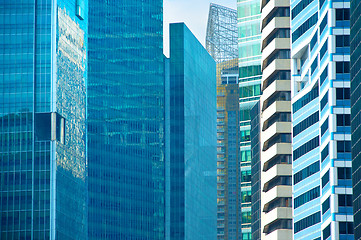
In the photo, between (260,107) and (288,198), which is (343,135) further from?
(260,107)

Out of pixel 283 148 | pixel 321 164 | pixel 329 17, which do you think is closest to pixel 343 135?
pixel 321 164

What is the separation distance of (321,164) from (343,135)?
23.1 feet

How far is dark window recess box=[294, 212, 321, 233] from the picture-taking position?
154m

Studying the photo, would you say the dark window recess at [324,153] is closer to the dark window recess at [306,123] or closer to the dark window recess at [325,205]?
the dark window recess at [325,205]

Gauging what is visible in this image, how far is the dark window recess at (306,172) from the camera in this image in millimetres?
154812

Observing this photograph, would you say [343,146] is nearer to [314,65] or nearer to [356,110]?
[356,110]

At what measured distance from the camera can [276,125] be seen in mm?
178500

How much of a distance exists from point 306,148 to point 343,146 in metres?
14.8

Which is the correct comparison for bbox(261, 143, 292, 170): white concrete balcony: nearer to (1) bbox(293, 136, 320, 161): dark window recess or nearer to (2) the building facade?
(1) bbox(293, 136, 320, 161): dark window recess

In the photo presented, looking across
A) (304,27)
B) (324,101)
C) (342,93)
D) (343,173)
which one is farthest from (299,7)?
(343,173)

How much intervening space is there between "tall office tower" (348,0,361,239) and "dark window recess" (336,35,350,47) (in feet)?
49.6

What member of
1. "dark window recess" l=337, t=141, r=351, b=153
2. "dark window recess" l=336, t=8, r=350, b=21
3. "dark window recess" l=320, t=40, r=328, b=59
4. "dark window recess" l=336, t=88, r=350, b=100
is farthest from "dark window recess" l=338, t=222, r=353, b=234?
"dark window recess" l=336, t=8, r=350, b=21

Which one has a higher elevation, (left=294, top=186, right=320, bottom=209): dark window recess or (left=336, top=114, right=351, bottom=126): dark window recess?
(left=336, top=114, right=351, bottom=126): dark window recess

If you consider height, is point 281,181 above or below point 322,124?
below
